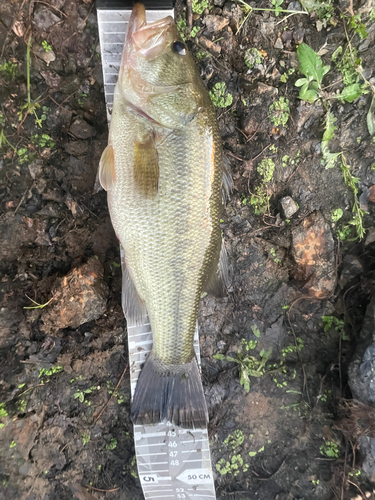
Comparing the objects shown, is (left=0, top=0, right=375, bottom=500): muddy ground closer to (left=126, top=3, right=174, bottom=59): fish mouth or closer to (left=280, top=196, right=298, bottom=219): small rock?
(left=280, top=196, right=298, bottom=219): small rock

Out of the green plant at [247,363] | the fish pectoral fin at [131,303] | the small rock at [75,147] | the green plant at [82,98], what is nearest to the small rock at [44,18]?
the green plant at [82,98]

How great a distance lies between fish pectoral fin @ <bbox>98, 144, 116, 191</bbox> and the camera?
6.91ft

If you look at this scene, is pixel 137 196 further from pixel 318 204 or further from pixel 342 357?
pixel 342 357

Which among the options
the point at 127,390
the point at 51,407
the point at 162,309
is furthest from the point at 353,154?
the point at 51,407

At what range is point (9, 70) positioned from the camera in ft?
7.82

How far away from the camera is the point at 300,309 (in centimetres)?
291

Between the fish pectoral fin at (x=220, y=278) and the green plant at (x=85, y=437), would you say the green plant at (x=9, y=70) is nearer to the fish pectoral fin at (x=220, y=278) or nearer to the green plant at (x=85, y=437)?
the fish pectoral fin at (x=220, y=278)

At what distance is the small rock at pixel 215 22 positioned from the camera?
2.42m

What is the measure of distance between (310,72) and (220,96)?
769mm

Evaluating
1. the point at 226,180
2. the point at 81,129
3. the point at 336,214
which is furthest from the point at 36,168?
the point at 336,214

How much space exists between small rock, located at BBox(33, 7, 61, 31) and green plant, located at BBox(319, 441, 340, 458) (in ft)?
14.4

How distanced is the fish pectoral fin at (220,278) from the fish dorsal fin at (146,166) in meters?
0.73

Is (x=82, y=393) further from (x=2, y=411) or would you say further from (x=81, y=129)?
(x=81, y=129)

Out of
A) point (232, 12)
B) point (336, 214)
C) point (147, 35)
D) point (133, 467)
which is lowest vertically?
point (133, 467)
